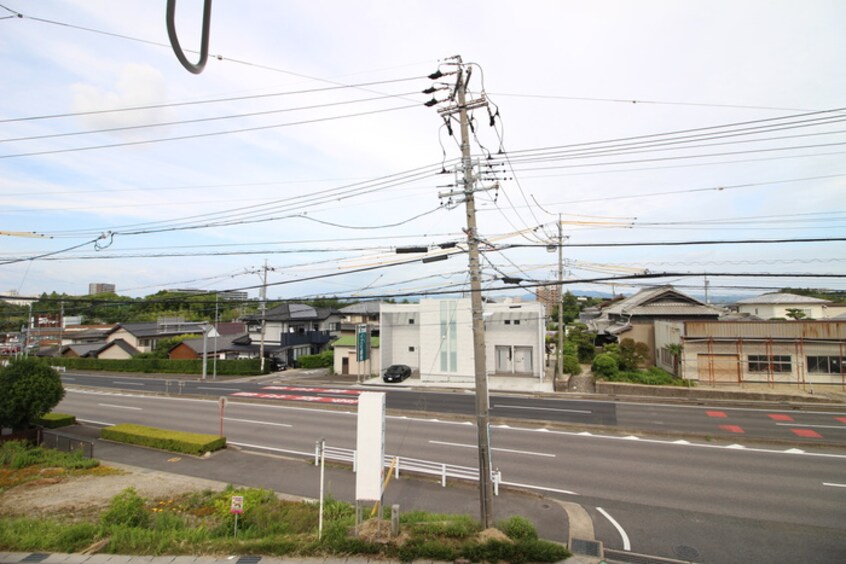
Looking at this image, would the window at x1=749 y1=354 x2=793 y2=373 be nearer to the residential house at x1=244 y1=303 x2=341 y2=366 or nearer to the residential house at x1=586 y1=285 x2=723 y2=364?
the residential house at x1=586 y1=285 x2=723 y2=364

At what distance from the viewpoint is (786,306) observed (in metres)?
48.8

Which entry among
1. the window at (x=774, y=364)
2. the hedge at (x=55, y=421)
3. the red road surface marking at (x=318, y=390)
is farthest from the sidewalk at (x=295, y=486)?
the window at (x=774, y=364)

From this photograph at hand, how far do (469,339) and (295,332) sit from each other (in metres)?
25.2

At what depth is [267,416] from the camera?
23.7 meters

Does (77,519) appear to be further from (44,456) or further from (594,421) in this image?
(594,421)

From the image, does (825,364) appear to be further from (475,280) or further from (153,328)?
(153,328)

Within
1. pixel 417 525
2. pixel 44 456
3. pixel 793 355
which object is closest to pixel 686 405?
pixel 793 355

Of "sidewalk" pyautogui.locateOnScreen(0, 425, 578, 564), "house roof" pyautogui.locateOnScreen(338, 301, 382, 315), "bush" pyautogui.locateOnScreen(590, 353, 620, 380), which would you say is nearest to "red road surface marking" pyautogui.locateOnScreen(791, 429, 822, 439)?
"bush" pyautogui.locateOnScreen(590, 353, 620, 380)

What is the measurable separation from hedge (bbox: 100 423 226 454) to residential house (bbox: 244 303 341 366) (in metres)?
26.0

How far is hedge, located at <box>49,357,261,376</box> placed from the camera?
1645 inches

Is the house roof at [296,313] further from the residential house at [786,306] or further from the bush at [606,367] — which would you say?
the residential house at [786,306]

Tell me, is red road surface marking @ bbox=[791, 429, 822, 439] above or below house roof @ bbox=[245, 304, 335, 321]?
below

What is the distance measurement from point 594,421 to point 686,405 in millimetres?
7440

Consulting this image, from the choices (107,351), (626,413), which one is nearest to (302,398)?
(626,413)
